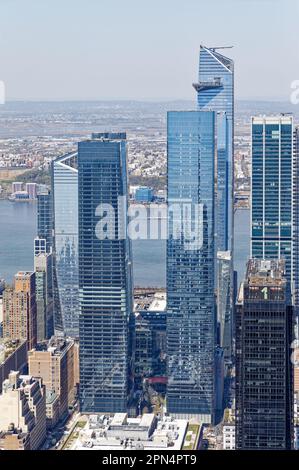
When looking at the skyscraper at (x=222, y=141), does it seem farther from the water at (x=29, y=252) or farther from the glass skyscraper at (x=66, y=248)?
the glass skyscraper at (x=66, y=248)

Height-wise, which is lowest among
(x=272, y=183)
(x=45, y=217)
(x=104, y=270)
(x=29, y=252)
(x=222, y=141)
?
(x=104, y=270)

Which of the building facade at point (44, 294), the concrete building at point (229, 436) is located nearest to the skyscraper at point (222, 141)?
the building facade at point (44, 294)

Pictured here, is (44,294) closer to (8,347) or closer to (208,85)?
(8,347)

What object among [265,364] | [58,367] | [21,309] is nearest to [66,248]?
[21,309]

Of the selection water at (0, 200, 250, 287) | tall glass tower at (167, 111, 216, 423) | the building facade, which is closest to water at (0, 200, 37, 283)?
water at (0, 200, 250, 287)

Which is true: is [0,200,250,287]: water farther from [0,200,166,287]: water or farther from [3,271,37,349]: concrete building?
[3,271,37,349]: concrete building

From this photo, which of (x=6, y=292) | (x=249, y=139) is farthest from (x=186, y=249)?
(x=6, y=292)

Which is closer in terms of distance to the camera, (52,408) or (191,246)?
(52,408)
